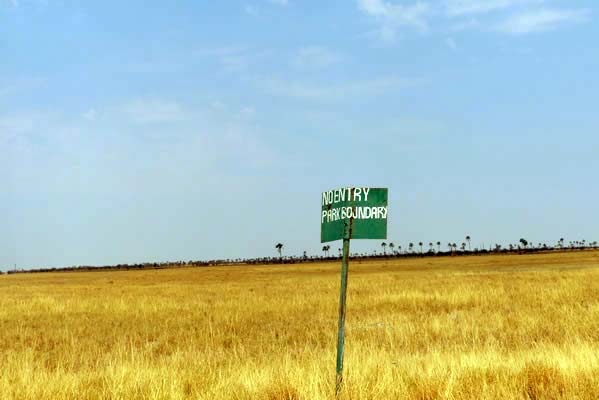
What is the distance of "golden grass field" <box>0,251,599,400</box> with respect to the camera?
21.1 ft

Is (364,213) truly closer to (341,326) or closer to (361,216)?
(361,216)

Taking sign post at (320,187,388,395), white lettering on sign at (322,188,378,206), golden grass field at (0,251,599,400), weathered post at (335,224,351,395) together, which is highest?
white lettering on sign at (322,188,378,206)

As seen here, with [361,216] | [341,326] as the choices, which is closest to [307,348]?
[341,326]

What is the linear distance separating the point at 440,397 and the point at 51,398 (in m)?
4.13

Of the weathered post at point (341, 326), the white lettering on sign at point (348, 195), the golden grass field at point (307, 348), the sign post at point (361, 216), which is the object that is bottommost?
the golden grass field at point (307, 348)

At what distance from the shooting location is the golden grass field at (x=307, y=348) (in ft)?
21.1

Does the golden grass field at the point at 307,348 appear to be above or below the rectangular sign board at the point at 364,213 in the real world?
below

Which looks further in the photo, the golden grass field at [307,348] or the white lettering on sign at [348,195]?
the white lettering on sign at [348,195]

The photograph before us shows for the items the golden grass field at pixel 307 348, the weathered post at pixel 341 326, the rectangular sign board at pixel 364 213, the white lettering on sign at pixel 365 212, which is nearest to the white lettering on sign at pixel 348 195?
the rectangular sign board at pixel 364 213

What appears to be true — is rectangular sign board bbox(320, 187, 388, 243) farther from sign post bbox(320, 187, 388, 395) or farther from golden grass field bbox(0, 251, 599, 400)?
golden grass field bbox(0, 251, 599, 400)

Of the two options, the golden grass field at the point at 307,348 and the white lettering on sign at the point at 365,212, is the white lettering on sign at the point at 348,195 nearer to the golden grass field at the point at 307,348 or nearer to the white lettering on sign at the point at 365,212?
the white lettering on sign at the point at 365,212

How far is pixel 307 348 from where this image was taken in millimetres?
10852

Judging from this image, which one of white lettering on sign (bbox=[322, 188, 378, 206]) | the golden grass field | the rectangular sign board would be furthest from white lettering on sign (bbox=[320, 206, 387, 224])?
the golden grass field

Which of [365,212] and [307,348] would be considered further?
[307,348]
